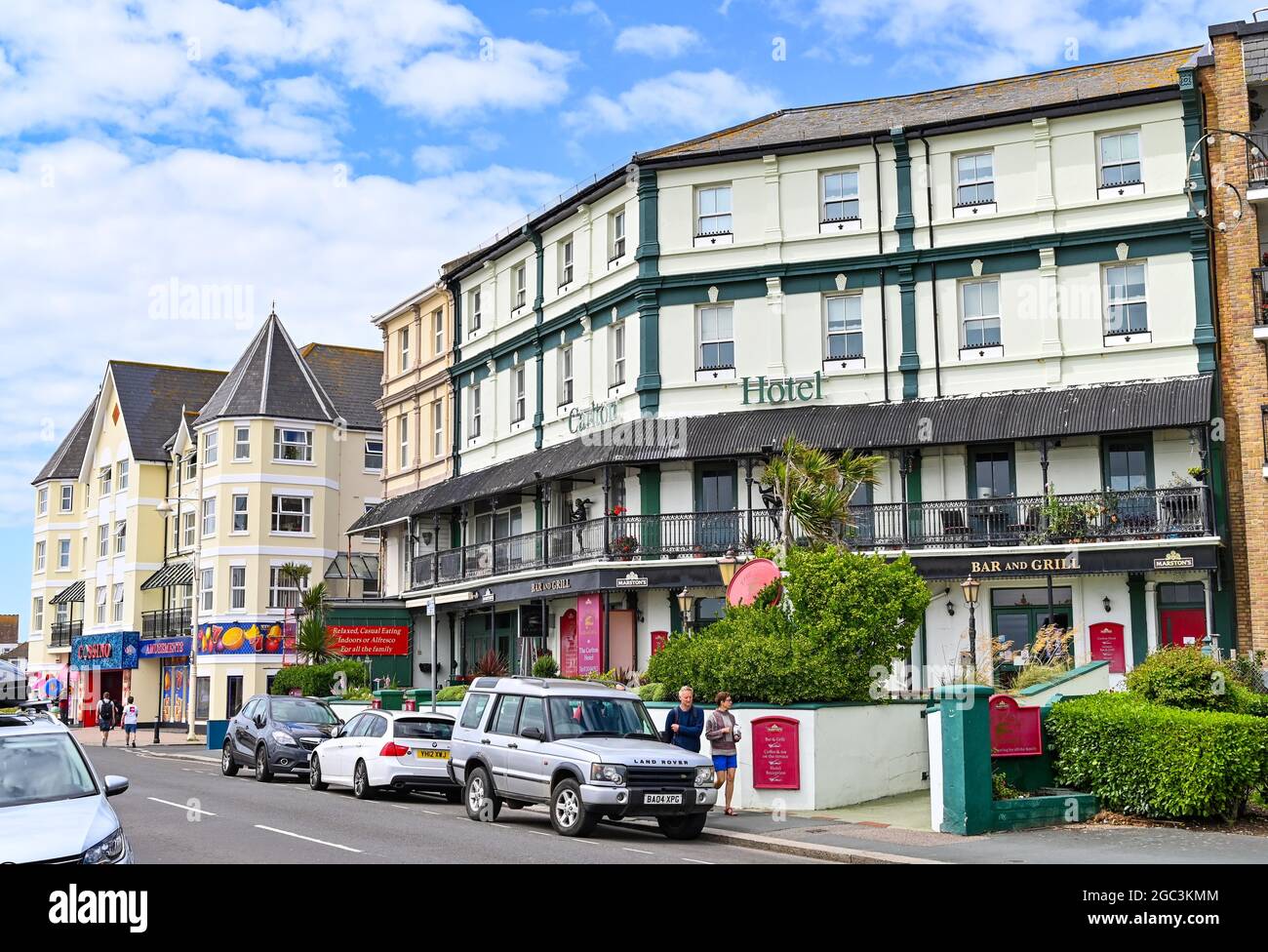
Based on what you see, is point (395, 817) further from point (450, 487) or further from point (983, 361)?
point (450, 487)

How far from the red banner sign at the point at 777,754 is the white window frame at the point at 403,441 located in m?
28.3

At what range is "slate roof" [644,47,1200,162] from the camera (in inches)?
A: 1225

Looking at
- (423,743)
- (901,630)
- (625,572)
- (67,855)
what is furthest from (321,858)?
(625,572)

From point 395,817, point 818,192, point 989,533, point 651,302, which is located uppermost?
point 818,192

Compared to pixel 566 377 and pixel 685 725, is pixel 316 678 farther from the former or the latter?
pixel 685 725

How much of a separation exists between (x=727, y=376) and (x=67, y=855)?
24857 millimetres

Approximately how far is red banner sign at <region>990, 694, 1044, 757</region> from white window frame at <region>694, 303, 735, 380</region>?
1592cm

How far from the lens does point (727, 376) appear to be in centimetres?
3269

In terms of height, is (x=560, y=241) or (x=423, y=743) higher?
(x=560, y=241)

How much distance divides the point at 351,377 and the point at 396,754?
132 ft

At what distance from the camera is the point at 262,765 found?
26.0 metres

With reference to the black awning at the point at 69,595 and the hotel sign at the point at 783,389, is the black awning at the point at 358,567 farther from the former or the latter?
the black awning at the point at 69,595

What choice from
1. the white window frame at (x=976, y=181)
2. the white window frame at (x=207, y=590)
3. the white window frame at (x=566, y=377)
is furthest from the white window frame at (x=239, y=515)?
the white window frame at (x=976, y=181)

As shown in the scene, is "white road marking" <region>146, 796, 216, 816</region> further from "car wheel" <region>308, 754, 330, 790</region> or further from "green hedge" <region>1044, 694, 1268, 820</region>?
"green hedge" <region>1044, 694, 1268, 820</region>
